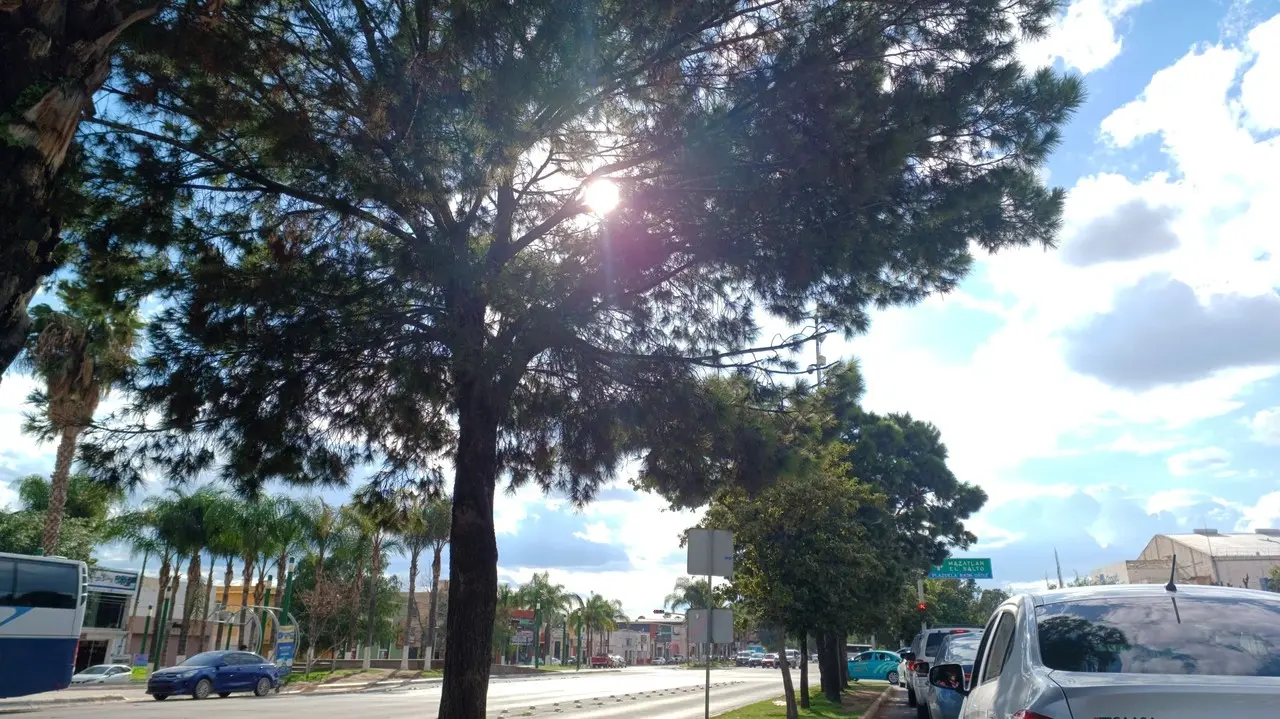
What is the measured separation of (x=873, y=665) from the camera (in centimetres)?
4053

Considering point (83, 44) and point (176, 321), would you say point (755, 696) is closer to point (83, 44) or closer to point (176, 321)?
point (176, 321)

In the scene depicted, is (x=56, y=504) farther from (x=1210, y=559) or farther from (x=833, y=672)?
(x=1210, y=559)

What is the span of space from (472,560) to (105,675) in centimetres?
3508

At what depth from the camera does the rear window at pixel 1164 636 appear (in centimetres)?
400

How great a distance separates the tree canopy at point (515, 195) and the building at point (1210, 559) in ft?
202

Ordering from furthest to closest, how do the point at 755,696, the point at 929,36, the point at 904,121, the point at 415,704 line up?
1. the point at 755,696
2. the point at 415,704
3. the point at 929,36
4. the point at 904,121

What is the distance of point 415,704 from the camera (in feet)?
74.7

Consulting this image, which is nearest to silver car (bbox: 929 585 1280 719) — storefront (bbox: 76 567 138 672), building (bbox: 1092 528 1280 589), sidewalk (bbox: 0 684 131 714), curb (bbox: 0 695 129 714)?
curb (bbox: 0 695 129 714)

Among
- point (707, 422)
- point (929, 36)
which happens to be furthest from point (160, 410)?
point (929, 36)

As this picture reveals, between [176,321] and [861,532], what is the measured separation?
12.9 meters

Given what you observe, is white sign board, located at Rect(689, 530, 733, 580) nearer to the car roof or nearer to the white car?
the car roof

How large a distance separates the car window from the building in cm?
6422

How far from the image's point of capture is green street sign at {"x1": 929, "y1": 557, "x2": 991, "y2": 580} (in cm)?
3616


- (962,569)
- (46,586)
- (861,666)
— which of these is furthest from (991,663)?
(861,666)
